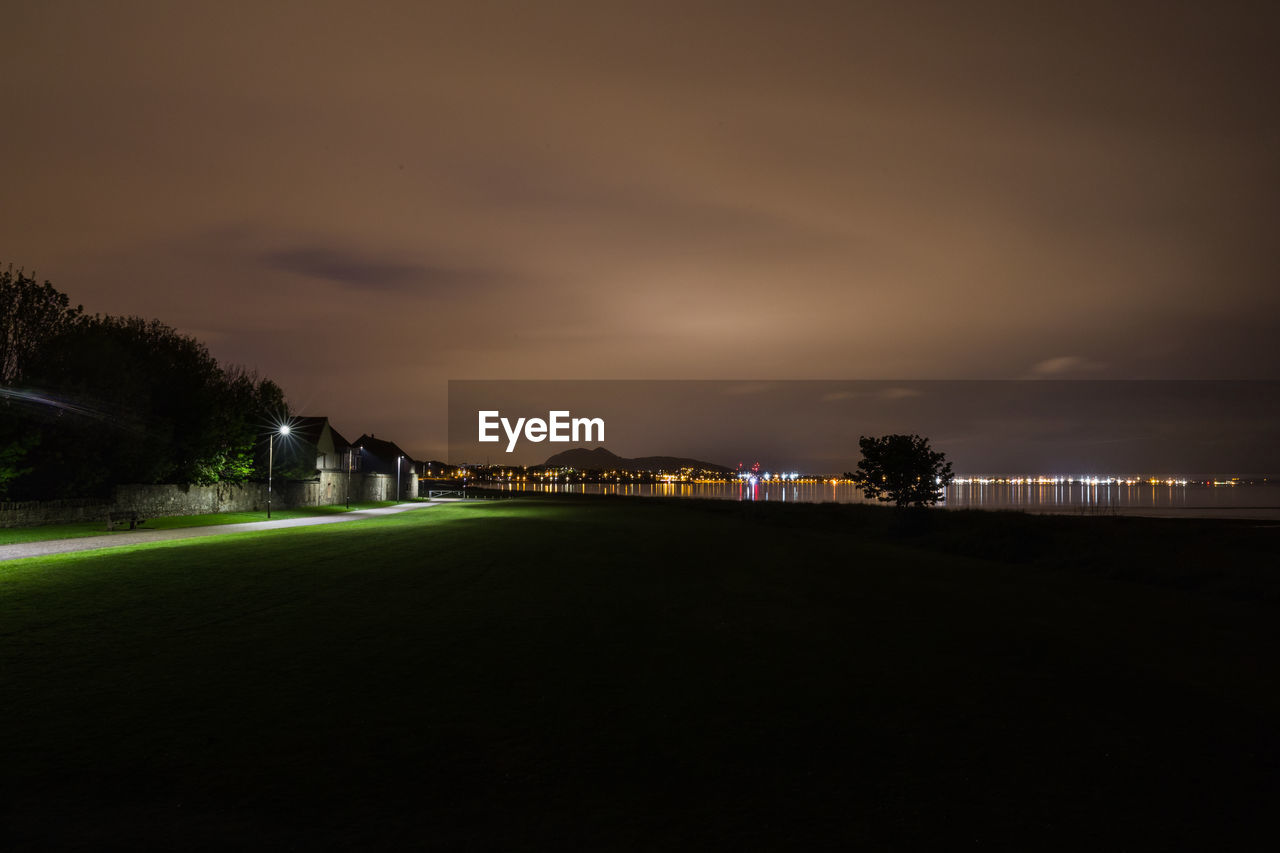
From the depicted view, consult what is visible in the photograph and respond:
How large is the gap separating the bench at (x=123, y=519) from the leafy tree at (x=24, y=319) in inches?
442

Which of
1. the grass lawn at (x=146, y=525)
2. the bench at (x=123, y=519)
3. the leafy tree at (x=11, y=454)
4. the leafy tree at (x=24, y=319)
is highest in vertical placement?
the leafy tree at (x=24, y=319)

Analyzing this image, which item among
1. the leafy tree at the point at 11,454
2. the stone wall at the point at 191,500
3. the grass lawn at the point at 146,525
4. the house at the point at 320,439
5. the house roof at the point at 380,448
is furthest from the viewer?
→ the house roof at the point at 380,448

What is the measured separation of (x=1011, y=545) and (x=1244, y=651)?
1985 centimetres

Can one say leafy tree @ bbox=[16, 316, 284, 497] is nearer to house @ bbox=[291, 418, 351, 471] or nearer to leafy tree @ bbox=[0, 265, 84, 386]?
leafy tree @ bbox=[0, 265, 84, 386]

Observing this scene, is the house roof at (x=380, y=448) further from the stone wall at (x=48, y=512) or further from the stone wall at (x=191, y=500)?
the stone wall at (x=48, y=512)

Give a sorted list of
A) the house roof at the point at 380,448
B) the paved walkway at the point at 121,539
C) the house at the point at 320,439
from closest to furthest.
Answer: the paved walkway at the point at 121,539
the house at the point at 320,439
the house roof at the point at 380,448

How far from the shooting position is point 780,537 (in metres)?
33.7

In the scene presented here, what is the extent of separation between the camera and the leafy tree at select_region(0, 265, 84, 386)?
132ft

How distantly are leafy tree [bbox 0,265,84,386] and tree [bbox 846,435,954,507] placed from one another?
41.9 metres

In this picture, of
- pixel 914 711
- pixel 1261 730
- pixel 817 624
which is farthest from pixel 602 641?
pixel 1261 730

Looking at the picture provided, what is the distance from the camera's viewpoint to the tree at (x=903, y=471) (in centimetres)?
4419

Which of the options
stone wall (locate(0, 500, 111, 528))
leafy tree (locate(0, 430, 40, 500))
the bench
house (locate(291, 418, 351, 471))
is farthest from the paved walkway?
house (locate(291, 418, 351, 471))

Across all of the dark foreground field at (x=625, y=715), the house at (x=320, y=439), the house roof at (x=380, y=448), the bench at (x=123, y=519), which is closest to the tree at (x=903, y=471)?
the dark foreground field at (x=625, y=715)

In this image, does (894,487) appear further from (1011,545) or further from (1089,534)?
(1011,545)
